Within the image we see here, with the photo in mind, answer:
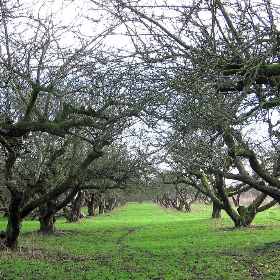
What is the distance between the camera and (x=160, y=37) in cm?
650

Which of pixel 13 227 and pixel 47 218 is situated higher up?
pixel 13 227

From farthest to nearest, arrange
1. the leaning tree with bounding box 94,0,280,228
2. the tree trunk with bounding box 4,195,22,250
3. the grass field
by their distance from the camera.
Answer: the tree trunk with bounding box 4,195,22,250
the grass field
the leaning tree with bounding box 94,0,280,228

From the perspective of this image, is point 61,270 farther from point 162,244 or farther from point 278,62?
point 278,62

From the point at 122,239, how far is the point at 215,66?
58.7ft

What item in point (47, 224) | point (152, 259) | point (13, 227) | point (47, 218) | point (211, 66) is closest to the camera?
point (211, 66)

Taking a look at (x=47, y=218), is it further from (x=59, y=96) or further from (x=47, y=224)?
(x=59, y=96)

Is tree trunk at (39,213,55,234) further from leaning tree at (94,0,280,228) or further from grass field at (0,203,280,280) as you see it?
leaning tree at (94,0,280,228)

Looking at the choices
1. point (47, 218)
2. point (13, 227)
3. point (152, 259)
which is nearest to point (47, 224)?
point (47, 218)

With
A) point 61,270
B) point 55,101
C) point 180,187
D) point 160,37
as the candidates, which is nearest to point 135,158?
point 55,101

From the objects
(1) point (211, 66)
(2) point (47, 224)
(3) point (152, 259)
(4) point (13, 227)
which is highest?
(1) point (211, 66)

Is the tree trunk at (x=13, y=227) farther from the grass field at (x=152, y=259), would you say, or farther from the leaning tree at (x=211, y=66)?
the leaning tree at (x=211, y=66)

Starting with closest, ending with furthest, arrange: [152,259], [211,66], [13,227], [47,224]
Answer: [211,66], [152,259], [13,227], [47,224]

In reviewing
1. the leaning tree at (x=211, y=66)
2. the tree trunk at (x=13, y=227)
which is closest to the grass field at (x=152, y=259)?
the tree trunk at (x=13, y=227)

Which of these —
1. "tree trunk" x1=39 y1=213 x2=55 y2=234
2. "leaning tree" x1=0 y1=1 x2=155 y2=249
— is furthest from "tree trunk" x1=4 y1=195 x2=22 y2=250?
"tree trunk" x1=39 y1=213 x2=55 y2=234
